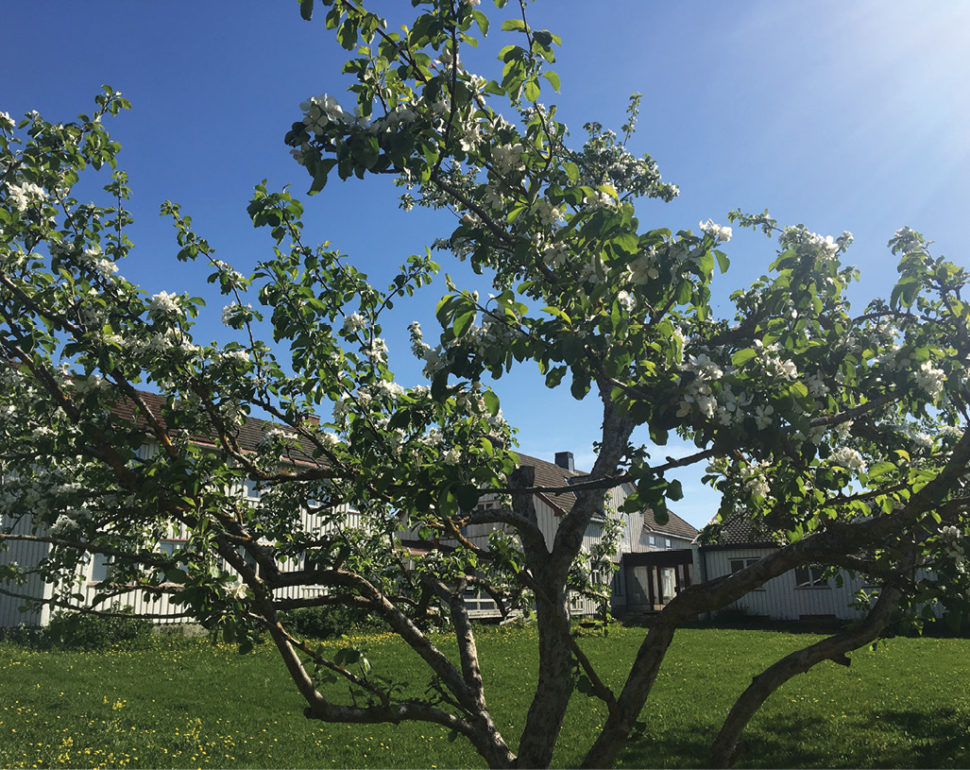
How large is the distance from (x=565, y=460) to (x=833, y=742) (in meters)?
30.7

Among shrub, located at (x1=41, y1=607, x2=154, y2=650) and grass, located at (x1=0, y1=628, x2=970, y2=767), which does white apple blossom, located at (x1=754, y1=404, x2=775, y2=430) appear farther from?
shrub, located at (x1=41, y1=607, x2=154, y2=650)

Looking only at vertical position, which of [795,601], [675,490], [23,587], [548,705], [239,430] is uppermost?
[239,430]

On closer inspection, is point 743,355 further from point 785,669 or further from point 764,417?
point 785,669

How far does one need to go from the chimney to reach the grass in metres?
23.7

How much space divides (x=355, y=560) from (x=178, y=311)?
8.05 ft

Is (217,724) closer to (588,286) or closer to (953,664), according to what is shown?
(588,286)

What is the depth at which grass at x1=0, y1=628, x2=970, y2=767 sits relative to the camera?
830 cm

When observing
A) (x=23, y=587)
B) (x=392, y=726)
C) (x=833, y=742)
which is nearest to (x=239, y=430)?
(x=392, y=726)

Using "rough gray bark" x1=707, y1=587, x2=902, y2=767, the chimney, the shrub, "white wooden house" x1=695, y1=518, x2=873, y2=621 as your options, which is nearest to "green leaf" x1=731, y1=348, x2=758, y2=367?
"rough gray bark" x1=707, y1=587, x2=902, y2=767

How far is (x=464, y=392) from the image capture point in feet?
9.81

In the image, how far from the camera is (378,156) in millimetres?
2770

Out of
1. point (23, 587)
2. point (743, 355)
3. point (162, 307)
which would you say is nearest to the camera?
point (743, 355)

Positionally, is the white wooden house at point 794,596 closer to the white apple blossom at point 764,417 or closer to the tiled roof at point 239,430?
the tiled roof at point 239,430

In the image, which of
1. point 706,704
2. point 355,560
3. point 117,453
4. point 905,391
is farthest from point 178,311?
point 706,704
